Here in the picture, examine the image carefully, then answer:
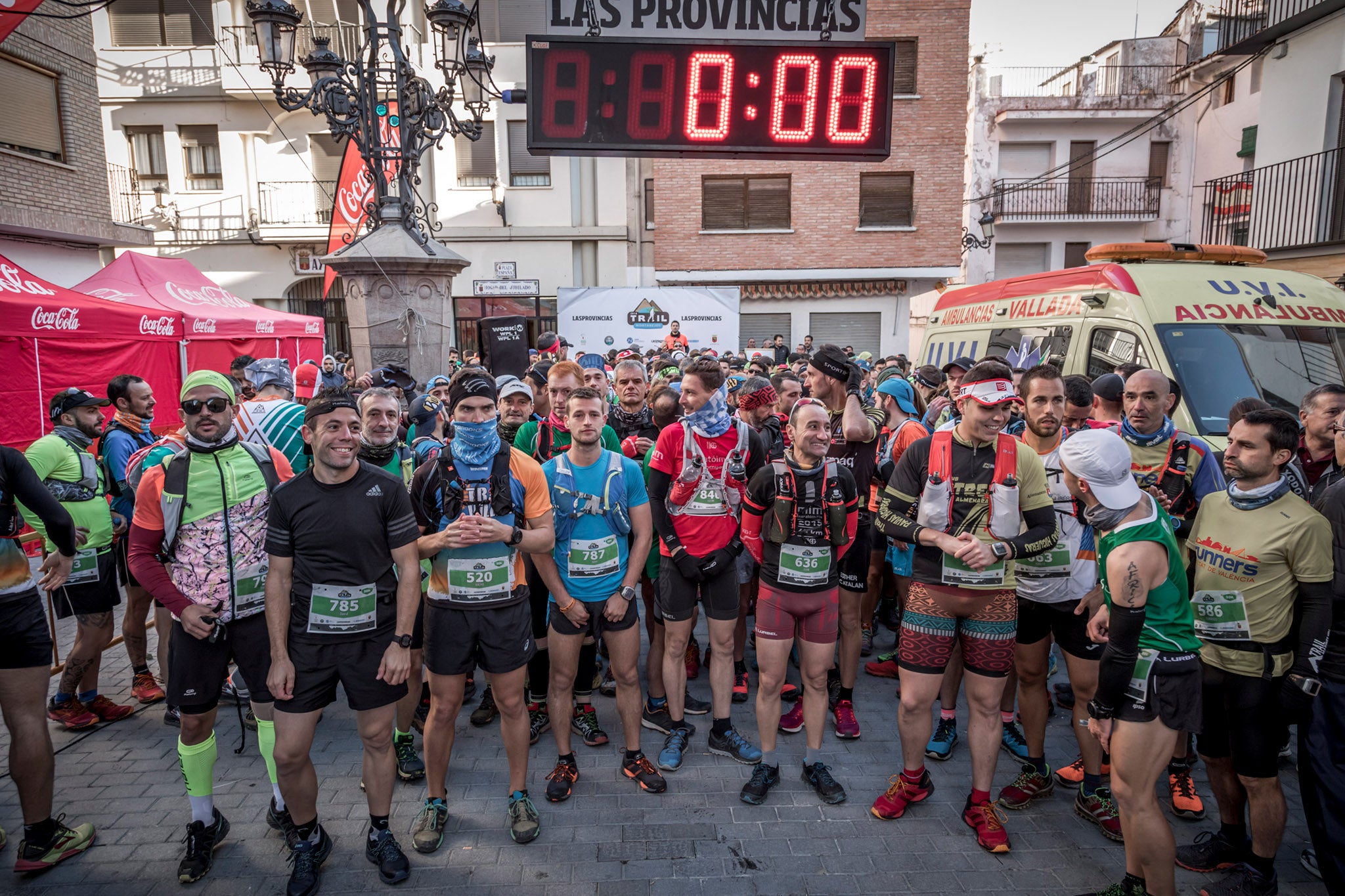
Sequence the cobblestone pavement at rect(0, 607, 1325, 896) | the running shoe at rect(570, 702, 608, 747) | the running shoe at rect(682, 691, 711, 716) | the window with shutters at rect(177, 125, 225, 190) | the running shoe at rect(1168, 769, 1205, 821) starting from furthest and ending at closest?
the window with shutters at rect(177, 125, 225, 190) < the running shoe at rect(682, 691, 711, 716) < the running shoe at rect(570, 702, 608, 747) < the running shoe at rect(1168, 769, 1205, 821) < the cobblestone pavement at rect(0, 607, 1325, 896)

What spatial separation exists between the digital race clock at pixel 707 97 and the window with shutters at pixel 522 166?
16533 millimetres

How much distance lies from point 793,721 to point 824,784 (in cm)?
78

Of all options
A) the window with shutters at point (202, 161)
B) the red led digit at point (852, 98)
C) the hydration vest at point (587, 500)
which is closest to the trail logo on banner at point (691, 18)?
the red led digit at point (852, 98)

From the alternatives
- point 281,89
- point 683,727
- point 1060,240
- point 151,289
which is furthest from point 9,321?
point 1060,240

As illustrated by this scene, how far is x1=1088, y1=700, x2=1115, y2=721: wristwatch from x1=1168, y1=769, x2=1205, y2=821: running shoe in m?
1.43

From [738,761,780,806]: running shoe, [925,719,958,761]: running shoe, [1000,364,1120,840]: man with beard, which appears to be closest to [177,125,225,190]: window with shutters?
[738,761,780,806]: running shoe

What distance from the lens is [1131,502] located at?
116 inches

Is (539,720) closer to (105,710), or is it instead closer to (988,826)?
(988,826)

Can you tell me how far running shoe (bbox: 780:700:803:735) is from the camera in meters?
4.78

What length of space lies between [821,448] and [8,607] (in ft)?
13.4

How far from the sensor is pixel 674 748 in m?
4.46

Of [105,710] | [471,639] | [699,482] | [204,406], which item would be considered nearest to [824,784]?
[699,482]

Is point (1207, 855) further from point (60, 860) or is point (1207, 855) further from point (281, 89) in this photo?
point (281, 89)

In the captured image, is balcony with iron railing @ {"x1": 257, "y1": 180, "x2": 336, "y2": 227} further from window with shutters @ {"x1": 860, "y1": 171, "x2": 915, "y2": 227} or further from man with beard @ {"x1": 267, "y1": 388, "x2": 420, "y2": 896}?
man with beard @ {"x1": 267, "y1": 388, "x2": 420, "y2": 896}
